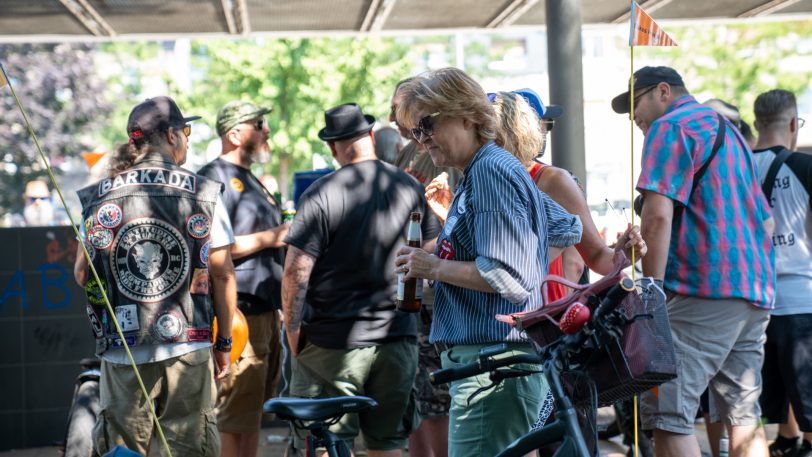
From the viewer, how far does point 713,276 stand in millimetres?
4637

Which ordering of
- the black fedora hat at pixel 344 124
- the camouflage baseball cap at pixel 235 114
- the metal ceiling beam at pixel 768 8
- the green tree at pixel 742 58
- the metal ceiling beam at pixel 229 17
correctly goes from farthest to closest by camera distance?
1. the green tree at pixel 742 58
2. the metal ceiling beam at pixel 768 8
3. the metal ceiling beam at pixel 229 17
4. the camouflage baseball cap at pixel 235 114
5. the black fedora hat at pixel 344 124

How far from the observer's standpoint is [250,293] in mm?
5914

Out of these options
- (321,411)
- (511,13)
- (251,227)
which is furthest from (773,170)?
(321,411)

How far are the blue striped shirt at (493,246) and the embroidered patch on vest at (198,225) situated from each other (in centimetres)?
146

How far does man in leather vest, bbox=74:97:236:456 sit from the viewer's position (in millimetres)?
4316

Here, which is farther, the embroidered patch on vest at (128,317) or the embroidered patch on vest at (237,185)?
the embroidered patch on vest at (237,185)

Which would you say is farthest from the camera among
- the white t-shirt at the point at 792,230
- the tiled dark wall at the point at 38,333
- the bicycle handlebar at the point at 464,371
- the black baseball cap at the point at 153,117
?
the tiled dark wall at the point at 38,333

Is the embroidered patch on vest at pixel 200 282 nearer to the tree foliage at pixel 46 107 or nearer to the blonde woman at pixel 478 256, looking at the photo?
the blonde woman at pixel 478 256

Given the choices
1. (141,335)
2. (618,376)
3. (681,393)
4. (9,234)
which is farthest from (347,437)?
(9,234)

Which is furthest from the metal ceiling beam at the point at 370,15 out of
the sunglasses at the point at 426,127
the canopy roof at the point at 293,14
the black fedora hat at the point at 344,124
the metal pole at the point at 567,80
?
the sunglasses at the point at 426,127

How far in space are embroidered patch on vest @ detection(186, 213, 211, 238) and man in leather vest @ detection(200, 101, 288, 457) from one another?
1364mm

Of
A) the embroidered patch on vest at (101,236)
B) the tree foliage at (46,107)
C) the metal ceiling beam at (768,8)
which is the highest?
the tree foliage at (46,107)

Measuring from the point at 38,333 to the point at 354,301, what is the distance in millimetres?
3949

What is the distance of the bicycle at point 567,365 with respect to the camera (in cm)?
274
